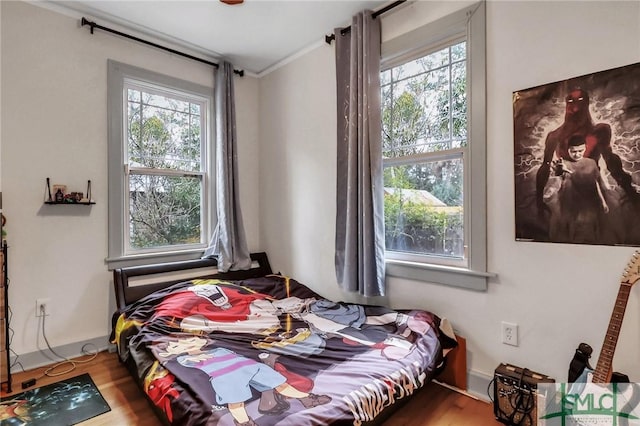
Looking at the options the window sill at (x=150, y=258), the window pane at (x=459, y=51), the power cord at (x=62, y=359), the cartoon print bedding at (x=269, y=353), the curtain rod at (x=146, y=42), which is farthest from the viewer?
the window sill at (x=150, y=258)

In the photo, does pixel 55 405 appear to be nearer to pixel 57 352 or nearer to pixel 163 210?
pixel 57 352

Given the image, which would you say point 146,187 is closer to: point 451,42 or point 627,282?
point 451,42

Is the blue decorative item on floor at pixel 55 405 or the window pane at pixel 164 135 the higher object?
the window pane at pixel 164 135

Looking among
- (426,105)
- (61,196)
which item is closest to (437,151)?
(426,105)

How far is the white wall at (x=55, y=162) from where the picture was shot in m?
2.24

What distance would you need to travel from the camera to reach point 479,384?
1.97 meters

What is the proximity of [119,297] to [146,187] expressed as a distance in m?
0.95

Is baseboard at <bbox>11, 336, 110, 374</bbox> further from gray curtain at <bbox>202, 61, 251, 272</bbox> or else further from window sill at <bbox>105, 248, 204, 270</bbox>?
gray curtain at <bbox>202, 61, 251, 272</bbox>

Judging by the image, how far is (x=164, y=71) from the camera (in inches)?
116

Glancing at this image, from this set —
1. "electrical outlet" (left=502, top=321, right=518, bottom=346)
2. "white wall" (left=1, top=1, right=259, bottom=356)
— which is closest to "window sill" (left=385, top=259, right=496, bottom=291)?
"electrical outlet" (left=502, top=321, right=518, bottom=346)

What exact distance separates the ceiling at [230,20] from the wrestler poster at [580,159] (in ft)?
4.61

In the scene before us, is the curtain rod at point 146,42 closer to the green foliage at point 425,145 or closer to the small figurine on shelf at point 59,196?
the small figurine on shelf at point 59,196

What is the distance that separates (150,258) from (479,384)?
2.64 metres

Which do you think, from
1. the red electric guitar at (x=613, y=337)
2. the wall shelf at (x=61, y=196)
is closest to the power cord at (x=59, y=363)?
the wall shelf at (x=61, y=196)
